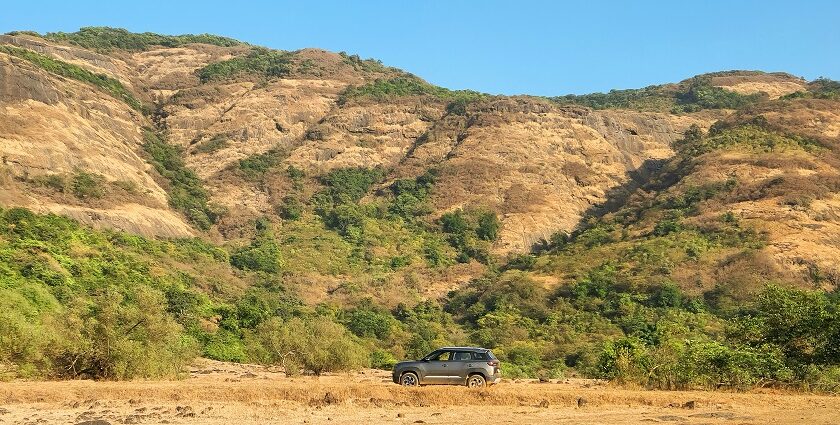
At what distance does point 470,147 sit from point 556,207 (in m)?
16.6

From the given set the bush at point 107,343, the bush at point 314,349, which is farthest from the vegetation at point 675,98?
the bush at point 107,343

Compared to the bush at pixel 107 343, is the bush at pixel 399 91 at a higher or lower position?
higher

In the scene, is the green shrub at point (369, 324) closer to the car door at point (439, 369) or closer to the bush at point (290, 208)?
the bush at point (290, 208)

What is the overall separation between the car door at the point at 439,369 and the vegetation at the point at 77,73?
9074 cm

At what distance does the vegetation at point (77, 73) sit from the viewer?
338ft

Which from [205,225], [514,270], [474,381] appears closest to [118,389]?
[474,381]

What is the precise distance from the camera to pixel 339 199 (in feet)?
341

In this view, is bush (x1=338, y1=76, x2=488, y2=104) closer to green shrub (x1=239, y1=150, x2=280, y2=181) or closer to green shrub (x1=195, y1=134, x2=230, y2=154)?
green shrub (x1=239, y1=150, x2=280, y2=181)

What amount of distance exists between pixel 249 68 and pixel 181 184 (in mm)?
47960

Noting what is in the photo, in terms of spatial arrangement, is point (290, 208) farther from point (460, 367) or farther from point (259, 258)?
point (460, 367)

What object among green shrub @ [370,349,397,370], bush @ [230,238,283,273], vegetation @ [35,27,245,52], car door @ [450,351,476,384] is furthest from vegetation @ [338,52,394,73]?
car door @ [450,351,476,384]

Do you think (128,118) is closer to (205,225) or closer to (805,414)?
(205,225)

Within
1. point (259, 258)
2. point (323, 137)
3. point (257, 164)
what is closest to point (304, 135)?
point (323, 137)

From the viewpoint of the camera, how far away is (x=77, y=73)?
368 ft
